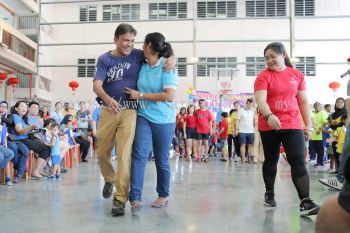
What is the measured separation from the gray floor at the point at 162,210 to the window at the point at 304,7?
12.1 m

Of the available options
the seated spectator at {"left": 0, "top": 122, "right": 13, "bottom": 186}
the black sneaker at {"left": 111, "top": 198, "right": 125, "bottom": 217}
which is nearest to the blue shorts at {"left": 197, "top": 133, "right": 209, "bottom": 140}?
the seated spectator at {"left": 0, "top": 122, "right": 13, "bottom": 186}

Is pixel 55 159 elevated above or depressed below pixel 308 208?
above

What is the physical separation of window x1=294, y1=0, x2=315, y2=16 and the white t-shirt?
331 inches

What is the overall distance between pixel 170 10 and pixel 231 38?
2.80 m

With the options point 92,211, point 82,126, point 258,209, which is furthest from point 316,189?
point 82,126

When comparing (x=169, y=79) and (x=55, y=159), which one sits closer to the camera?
(x=169, y=79)

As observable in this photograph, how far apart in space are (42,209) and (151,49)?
4.39 feet

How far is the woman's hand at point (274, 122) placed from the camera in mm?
2418

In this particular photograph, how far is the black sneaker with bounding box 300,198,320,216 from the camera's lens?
2.34 meters

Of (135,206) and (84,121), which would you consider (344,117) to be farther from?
(84,121)


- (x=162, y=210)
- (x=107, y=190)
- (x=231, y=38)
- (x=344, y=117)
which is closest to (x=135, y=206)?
(x=162, y=210)

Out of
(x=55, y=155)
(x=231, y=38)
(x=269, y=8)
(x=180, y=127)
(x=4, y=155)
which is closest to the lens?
(x=4, y=155)

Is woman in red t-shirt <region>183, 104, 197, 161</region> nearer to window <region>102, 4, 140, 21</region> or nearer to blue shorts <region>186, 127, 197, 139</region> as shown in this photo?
blue shorts <region>186, 127, 197, 139</region>

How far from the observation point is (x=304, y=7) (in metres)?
14.3
